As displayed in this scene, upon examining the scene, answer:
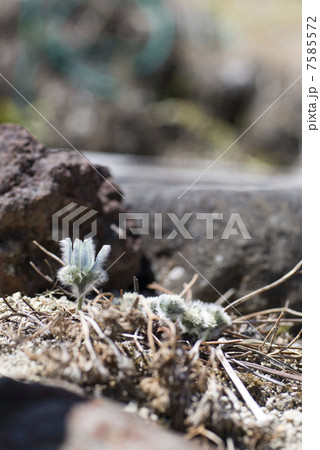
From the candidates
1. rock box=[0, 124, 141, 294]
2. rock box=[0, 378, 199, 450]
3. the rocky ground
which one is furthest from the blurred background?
rock box=[0, 378, 199, 450]

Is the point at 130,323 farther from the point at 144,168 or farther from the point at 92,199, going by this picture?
the point at 144,168

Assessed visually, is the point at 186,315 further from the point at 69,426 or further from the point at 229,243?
the point at 229,243

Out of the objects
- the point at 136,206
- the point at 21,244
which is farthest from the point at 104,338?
the point at 136,206

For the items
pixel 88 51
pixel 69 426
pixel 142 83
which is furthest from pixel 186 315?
pixel 88 51

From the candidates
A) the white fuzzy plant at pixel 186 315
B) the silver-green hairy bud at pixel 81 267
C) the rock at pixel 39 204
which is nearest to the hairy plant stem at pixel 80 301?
the silver-green hairy bud at pixel 81 267

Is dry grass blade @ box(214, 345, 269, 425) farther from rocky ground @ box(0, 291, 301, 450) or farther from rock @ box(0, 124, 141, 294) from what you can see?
rock @ box(0, 124, 141, 294)
